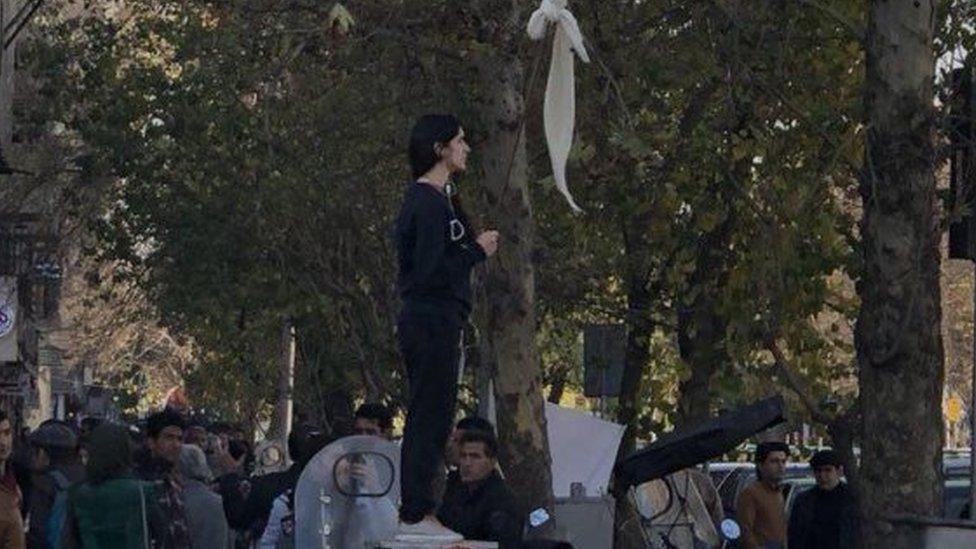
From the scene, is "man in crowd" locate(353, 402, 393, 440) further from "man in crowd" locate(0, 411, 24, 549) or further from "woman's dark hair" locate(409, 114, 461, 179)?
"woman's dark hair" locate(409, 114, 461, 179)

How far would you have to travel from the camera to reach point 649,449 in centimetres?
1800

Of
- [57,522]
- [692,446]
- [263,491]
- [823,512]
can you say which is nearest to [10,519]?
[57,522]

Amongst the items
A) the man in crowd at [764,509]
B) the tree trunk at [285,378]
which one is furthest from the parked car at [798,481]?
the tree trunk at [285,378]

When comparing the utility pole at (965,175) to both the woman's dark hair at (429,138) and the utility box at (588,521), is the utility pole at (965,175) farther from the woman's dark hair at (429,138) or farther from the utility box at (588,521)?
the utility box at (588,521)

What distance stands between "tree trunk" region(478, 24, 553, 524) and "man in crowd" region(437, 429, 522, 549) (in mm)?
7622

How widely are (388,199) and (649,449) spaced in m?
14.7

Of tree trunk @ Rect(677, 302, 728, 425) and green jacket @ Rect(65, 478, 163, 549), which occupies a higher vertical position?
tree trunk @ Rect(677, 302, 728, 425)

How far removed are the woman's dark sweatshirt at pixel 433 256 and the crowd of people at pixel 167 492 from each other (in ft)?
4.71

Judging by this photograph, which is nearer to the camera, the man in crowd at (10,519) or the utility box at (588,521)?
the man in crowd at (10,519)

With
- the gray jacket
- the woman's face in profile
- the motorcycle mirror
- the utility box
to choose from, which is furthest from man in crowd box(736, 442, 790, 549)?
the woman's face in profile

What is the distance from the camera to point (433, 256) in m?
9.95

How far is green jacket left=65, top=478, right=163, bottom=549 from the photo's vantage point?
1276 cm

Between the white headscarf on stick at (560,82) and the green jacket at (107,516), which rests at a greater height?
the white headscarf on stick at (560,82)

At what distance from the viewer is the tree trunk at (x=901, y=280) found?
42.9ft
